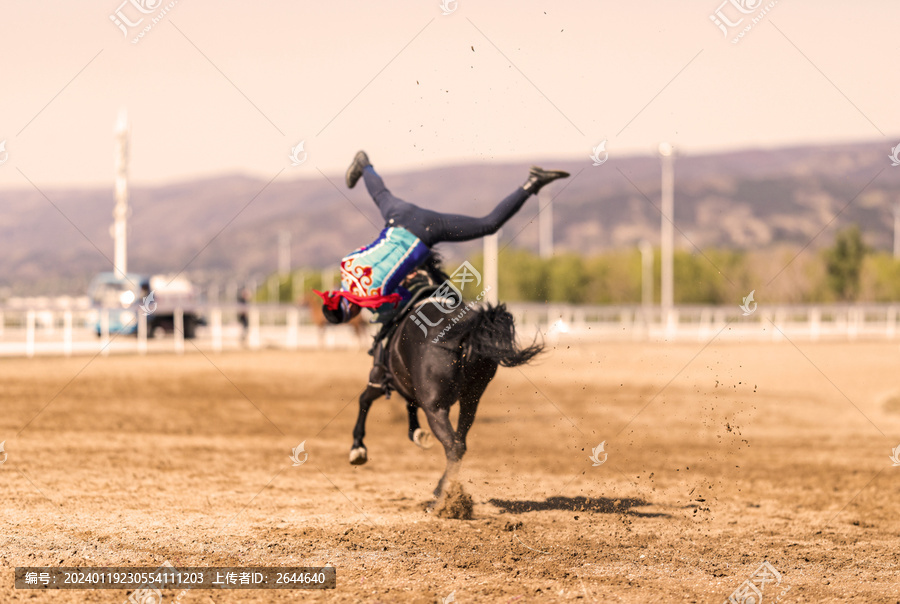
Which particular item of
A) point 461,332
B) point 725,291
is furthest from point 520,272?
point 461,332

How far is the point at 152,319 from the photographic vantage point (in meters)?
33.2

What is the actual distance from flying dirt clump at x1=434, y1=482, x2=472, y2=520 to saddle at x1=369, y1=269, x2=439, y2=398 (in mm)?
1062

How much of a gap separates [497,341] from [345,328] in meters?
28.2

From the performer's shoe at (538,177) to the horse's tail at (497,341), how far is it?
2.83 feet

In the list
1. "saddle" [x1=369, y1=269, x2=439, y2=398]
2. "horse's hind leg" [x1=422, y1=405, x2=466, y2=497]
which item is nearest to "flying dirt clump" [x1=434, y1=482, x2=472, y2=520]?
"horse's hind leg" [x1=422, y1=405, x2=466, y2=497]

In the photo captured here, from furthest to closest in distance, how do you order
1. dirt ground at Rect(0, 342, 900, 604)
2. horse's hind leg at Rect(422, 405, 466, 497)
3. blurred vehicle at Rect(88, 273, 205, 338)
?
blurred vehicle at Rect(88, 273, 205, 338) < horse's hind leg at Rect(422, 405, 466, 497) < dirt ground at Rect(0, 342, 900, 604)

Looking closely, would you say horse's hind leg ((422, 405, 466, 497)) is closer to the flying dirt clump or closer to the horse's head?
the flying dirt clump

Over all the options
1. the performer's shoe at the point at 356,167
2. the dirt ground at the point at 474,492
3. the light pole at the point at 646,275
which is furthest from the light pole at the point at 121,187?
the light pole at the point at 646,275

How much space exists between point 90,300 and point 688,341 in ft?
74.6

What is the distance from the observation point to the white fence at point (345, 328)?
1095 inches

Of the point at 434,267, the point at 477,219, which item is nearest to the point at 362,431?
the point at 434,267

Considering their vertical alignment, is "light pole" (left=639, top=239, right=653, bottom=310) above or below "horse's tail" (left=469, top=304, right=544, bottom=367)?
above

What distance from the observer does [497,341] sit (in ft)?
22.5

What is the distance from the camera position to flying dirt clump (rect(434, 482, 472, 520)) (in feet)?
22.4
